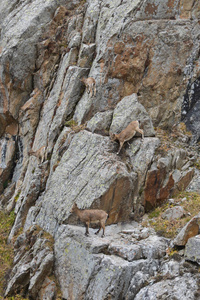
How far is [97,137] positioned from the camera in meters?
13.9

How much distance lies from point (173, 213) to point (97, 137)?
5.12 meters

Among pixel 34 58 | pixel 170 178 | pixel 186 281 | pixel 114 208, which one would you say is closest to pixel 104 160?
pixel 114 208

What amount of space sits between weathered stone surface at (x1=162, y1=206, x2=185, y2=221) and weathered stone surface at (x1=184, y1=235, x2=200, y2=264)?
8.64 ft

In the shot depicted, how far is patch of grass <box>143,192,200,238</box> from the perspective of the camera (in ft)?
34.8

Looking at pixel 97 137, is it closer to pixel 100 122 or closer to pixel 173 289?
pixel 100 122

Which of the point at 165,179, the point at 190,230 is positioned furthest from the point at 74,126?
the point at 190,230

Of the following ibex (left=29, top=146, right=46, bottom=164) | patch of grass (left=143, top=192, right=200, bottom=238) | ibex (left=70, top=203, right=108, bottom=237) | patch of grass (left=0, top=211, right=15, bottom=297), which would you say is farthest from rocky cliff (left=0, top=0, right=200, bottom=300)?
patch of grass (left=0, top=211, right=15, bottom=297)

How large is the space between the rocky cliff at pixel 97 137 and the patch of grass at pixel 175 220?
17.7 inches

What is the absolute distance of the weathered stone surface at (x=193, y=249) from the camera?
326 inches

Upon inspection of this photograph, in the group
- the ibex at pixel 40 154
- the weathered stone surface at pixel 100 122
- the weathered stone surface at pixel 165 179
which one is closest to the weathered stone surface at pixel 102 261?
the weathered stone surface at pixel 165 179

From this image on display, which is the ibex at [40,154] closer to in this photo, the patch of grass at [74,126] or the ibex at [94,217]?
the patch of grass at [74,126]

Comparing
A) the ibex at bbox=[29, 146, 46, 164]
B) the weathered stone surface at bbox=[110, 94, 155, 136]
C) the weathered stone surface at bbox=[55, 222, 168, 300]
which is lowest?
the weathered stone surface at bbox=[55, 222, 168, 300]

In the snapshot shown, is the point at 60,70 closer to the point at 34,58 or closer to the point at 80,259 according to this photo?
the point at 34,58

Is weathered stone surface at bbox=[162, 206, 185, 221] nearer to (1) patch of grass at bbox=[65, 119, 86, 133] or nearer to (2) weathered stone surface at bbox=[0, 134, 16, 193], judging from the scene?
(1) patch of grass at bbox=[65, 119, 86, 133]
